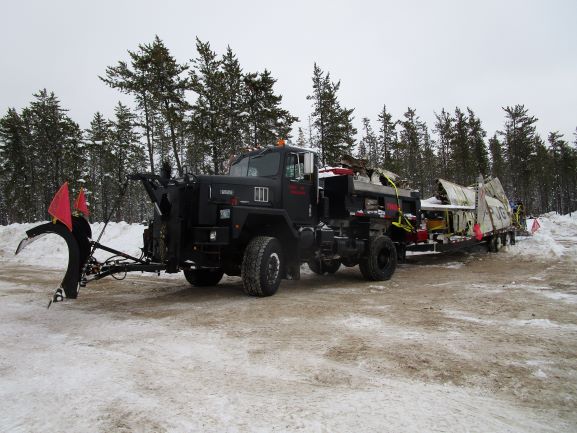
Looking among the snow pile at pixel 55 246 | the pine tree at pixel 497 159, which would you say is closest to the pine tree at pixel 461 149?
the pine tree at pixel 497 159

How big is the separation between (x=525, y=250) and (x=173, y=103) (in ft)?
70.7

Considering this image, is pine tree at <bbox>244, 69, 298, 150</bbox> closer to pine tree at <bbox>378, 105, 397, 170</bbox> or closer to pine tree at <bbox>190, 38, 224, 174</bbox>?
pine tree at <bbox>190, 38, 224, 174</bbox>

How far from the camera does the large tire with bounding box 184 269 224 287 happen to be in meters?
8.76

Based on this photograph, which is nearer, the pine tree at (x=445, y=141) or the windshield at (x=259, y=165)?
the windshield at (x=259, y=165)

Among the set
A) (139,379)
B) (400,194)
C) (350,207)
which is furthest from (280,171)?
(139,379)

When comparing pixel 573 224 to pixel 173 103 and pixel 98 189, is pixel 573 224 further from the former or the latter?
pixel 98 189

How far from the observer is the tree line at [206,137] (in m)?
24.5

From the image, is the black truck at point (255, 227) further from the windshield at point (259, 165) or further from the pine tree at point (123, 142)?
the pine tree at point (123, 142)

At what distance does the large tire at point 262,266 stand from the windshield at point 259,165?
1477mm

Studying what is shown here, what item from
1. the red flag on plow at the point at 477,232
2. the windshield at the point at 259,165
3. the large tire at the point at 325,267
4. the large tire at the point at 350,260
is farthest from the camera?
the red flag on plow at the point at 477,232

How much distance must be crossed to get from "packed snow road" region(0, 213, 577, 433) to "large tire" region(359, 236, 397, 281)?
212 cm

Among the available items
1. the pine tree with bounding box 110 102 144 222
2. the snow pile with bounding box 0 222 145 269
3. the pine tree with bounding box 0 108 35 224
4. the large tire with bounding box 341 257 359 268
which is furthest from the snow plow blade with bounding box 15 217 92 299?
the pine tree with bounding box 0 108 35 224

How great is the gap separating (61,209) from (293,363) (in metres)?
4.41

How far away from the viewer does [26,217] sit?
41.5 meters
